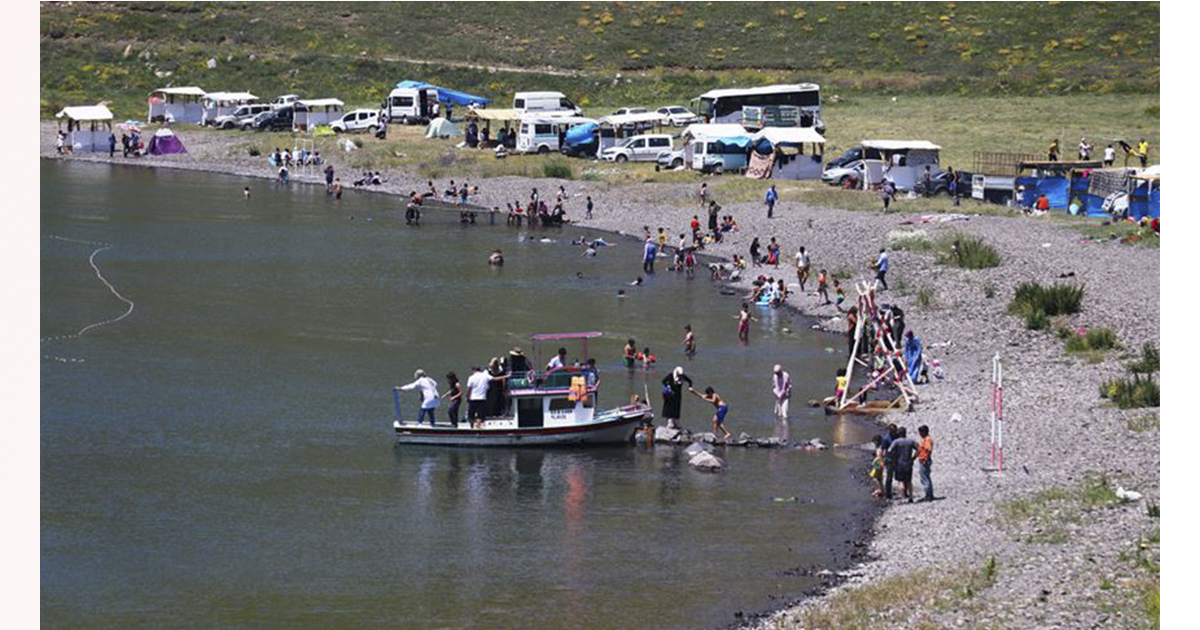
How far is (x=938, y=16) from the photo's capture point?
127438mm

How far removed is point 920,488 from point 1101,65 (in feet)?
280

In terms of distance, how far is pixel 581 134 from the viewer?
89188 millimetres

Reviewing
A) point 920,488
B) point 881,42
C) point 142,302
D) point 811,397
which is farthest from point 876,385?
point 881,42

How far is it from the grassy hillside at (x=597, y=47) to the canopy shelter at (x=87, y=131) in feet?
26.0

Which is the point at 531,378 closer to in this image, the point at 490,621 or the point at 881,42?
the point at 490,621

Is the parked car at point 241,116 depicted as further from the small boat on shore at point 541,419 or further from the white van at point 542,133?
the small boat on shore at point 541,419

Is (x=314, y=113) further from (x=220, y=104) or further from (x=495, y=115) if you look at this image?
(x=495, y=115)

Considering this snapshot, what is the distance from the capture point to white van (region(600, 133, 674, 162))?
8588cm

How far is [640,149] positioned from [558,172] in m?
4.39

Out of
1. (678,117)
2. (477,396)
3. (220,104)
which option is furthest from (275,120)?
(477,396)

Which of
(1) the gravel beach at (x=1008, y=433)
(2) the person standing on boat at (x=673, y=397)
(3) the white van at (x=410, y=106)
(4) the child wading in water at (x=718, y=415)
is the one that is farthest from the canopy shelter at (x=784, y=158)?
(2) the person standing on boat at (x=673, y=397)

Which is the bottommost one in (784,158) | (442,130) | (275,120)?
(784,158)

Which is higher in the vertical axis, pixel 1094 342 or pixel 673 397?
pixel 1094 342

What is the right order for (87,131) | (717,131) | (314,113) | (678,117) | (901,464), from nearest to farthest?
(901,464), (717,131), (678,117), (314,113), (87,131)
